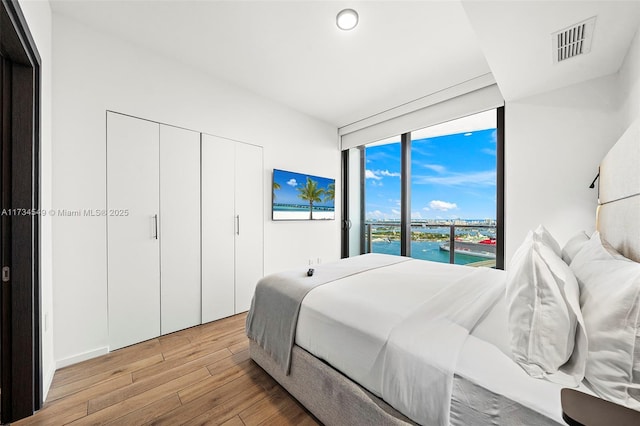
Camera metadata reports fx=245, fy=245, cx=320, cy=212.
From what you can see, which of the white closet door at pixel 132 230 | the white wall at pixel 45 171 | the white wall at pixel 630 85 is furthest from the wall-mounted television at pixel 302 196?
the white wall at pixel 630 85

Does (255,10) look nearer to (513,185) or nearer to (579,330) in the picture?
(579,330)

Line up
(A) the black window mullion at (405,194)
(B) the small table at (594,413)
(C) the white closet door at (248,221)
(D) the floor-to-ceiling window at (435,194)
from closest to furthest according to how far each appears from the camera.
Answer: (B) the small table at (594,413) < (C) the white closet door at (248,221) < (A) the black window mullion at (405,194) < (D) the floor-to-ceiling window at (435,194)

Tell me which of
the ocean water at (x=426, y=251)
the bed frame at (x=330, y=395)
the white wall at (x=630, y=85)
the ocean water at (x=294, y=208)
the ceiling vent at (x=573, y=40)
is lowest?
the bed frame at (x=330, y=395)

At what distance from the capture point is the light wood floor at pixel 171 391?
1.49m

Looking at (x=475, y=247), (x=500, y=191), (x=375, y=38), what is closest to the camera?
(x=375, y=38)

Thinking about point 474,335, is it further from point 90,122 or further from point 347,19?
point 90,122

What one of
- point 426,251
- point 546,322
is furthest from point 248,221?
point 426,251

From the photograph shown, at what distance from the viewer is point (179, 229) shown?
8.61 ft

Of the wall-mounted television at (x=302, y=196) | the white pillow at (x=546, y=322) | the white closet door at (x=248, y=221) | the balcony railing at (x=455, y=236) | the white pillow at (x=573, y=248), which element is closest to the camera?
the white pillow at (x=546, y=322)

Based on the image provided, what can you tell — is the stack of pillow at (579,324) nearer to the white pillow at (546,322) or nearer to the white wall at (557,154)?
the white pillow at (546,322)

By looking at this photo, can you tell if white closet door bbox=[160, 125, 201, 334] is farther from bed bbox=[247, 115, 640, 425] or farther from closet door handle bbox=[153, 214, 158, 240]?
bed bbox=[247, 115, 640, 425]

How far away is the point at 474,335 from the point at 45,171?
114 inches

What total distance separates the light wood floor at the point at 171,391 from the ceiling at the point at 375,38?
2849mm

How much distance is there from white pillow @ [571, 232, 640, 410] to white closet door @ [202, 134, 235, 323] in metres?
2.96
